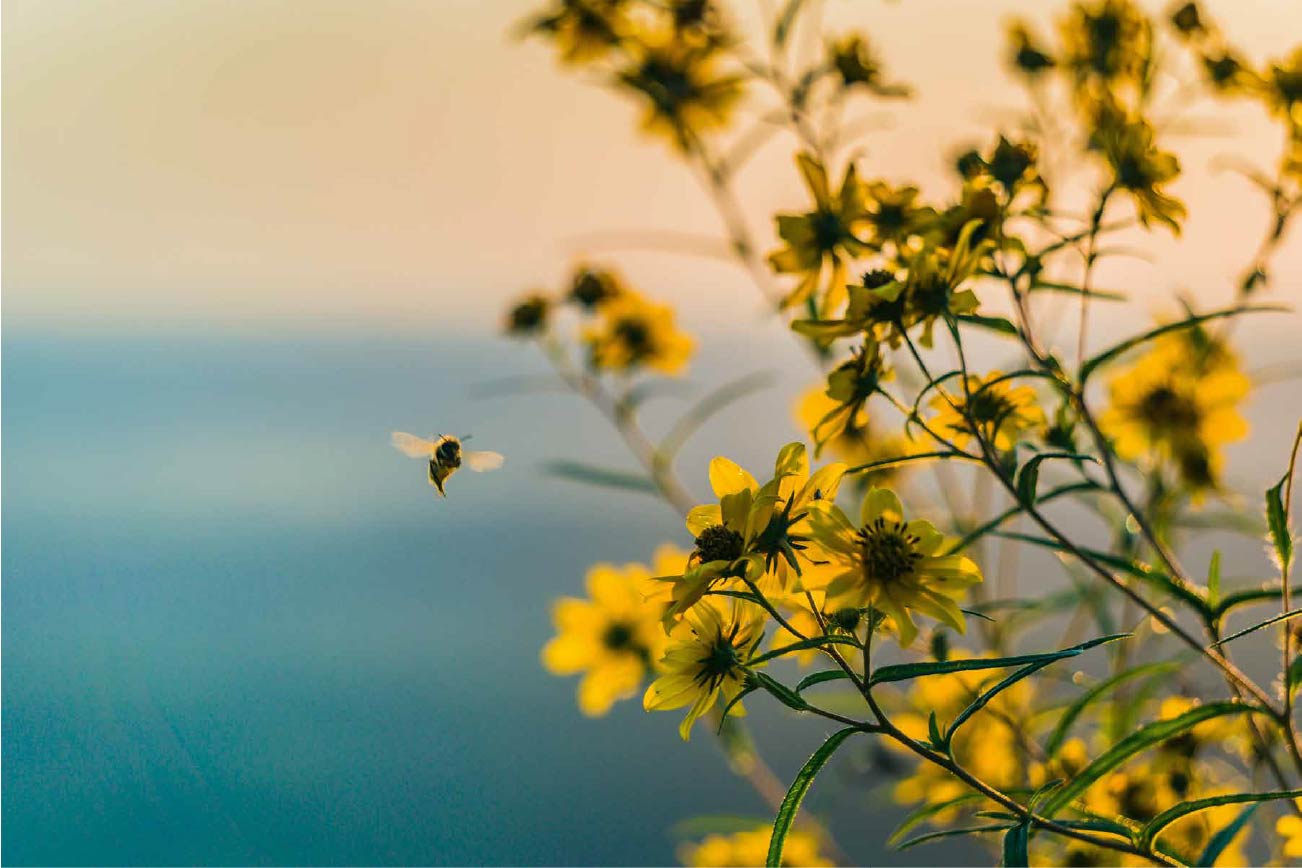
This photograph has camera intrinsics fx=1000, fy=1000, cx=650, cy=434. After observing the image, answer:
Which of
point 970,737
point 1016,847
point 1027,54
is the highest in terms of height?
point 1027,54

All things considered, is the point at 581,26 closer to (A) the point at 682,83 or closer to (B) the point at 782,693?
(A) the point at 682,83

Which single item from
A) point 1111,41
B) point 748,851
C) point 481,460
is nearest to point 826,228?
point 481,460

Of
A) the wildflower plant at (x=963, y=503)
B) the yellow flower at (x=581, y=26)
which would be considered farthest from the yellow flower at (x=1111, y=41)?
the yellow flower at (x=581, y=26)

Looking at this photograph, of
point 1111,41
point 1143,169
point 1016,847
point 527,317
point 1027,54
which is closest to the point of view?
point 1016,847

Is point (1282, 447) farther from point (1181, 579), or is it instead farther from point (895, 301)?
point (895, 301)

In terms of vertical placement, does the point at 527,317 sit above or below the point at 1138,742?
above

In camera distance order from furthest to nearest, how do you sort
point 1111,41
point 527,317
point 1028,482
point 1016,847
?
point 527,317, point 1111,41, point 1028,482, point 1016,847

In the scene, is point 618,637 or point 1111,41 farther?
point 618,637

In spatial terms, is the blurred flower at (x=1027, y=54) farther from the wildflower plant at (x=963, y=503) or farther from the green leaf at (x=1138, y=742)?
the green leaf at (x=1138, y=742)
